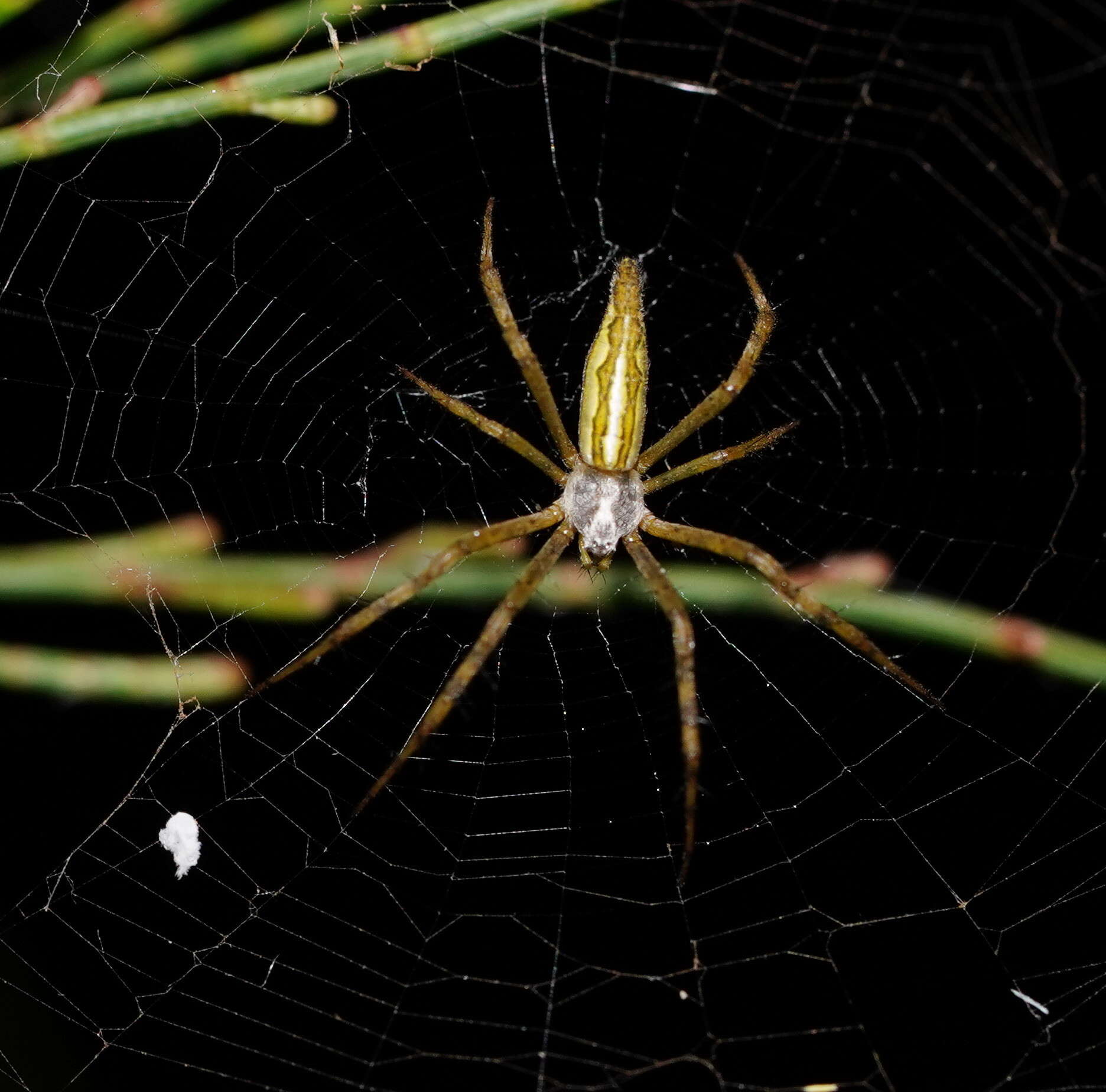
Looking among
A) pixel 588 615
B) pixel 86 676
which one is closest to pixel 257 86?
pixel 86 676

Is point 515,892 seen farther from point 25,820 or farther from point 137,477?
point 137,477

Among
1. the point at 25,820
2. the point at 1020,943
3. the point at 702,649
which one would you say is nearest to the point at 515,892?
the point at 702,649

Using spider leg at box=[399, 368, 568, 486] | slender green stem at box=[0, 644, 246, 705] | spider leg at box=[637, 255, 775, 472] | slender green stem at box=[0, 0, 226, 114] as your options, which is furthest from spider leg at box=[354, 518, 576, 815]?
slender green stem at box=[0, 0, 226, 114]

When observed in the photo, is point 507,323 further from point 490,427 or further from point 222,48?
point 222,48

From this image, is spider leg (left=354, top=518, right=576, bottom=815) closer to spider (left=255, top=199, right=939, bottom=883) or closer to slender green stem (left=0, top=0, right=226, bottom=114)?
spider (left=255, top=199, right=939, bottom=883)

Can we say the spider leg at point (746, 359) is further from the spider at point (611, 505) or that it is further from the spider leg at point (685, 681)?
the spider leg at point (685, 681)

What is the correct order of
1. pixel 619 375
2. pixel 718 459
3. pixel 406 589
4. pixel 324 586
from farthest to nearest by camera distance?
pixel 718 459, pixel 619 375, pixel 406 589, pixel 324 586

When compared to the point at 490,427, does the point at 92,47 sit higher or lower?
lower
